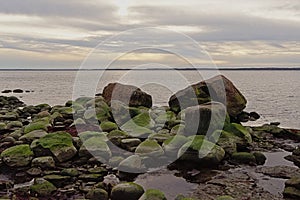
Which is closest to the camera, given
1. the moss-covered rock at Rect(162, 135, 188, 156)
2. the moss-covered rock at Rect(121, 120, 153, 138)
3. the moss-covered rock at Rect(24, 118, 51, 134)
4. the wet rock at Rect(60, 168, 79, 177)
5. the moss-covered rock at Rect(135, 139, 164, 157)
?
the wet rock at Rect(60, 168, 79, 177)

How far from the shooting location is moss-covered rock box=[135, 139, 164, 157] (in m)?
16.6

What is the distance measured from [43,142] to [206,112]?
8452mm

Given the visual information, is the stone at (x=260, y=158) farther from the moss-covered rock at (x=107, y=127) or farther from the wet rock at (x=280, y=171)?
the moss-covered rock at (x=107, y=127)

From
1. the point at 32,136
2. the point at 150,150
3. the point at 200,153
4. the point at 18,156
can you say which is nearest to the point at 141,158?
the point at 150,150

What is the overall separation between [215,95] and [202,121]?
6.13 m

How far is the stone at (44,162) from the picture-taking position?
15.4 meters

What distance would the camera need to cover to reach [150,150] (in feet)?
54.8

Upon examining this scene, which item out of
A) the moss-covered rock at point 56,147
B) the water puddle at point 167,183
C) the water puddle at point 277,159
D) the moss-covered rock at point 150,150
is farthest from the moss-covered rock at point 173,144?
the moss-covered rock at point 56,147

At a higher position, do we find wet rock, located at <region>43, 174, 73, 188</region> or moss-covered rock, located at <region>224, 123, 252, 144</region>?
moss-covered rock, located at <region>224, 123, 252, 144</region>

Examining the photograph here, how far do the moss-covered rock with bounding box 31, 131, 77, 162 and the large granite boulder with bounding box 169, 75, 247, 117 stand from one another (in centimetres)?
1063

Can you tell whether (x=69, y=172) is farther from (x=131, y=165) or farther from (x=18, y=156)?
(x=18, y=156)

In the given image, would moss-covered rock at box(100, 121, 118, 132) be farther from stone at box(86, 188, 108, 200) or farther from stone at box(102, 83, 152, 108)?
stone at box(86, 188, 108, 200)

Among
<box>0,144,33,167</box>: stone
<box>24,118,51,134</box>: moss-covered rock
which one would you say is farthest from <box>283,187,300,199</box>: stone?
<box>24,118,51,134</box>: moss-covered rock

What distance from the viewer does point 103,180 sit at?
14359 mm
